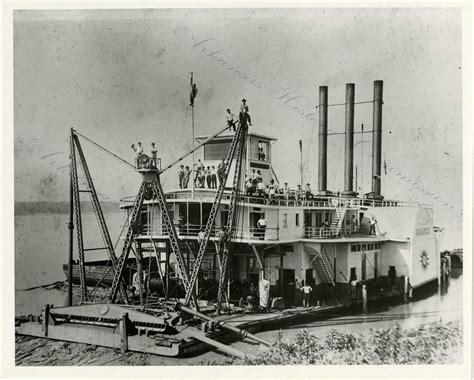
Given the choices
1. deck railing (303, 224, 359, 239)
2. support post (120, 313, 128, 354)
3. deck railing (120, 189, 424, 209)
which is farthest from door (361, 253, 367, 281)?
support post (120, 313, 128, 354)

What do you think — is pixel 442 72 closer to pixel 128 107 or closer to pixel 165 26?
pixel 165 26

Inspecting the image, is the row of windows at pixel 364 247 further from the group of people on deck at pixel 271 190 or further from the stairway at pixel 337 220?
the group of people on deck at pixel 271 190

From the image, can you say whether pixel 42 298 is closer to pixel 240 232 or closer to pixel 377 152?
pixel 240 232

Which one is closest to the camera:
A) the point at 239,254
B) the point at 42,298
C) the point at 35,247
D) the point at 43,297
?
the point at 35,247

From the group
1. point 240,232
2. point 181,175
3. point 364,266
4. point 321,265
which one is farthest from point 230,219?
point 364,266

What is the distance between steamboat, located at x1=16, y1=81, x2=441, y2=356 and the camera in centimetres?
2244

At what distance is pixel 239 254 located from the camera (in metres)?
28.2

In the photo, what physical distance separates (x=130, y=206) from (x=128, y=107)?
650 centimetres

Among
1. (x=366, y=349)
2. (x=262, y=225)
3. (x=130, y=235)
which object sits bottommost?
(x=366, y=349)

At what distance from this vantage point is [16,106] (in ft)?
72.9

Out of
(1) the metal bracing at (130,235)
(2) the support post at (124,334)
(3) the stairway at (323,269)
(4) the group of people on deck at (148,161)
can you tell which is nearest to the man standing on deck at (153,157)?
(4) the group of people on deck at (148,161)

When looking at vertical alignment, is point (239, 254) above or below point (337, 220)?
below

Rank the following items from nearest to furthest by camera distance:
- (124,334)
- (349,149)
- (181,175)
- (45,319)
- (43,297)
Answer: (124,334), (45,319), (181,175), (43,297), (349,149)

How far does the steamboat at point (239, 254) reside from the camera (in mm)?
22438
